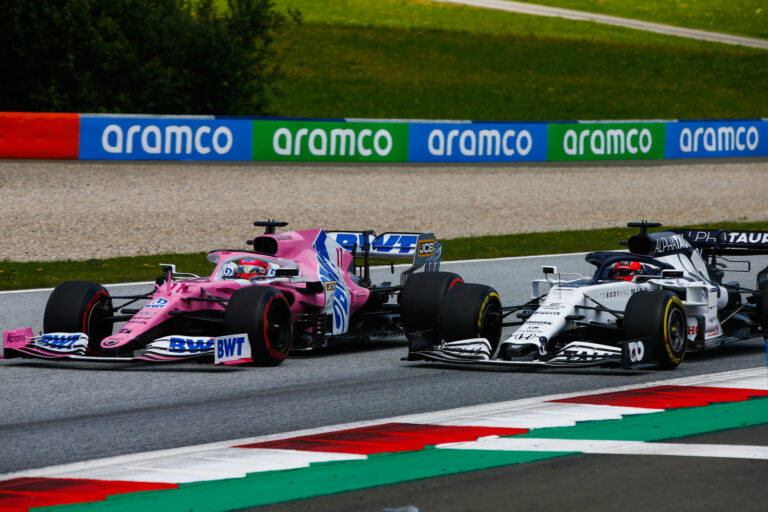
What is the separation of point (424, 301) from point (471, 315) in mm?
907

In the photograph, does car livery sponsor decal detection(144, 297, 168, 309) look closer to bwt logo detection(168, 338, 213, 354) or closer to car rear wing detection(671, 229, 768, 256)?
bwt logo detection(168, 338, 213, 354)

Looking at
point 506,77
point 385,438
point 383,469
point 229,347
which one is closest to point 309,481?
point 383,469

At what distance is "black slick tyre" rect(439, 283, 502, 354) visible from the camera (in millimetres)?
10742

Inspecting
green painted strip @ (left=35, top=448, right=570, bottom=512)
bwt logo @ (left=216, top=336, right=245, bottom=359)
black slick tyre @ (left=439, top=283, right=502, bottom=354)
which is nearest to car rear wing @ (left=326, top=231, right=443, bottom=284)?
black slick tyre @ (left=439, top=283, right=502, bottom=354)

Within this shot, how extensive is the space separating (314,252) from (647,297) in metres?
3.26

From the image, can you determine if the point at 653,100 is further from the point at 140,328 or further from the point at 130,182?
the point at 140,328

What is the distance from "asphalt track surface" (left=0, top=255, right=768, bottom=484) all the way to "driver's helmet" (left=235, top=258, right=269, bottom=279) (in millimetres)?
866

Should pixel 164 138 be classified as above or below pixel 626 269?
above

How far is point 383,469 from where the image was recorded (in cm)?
676

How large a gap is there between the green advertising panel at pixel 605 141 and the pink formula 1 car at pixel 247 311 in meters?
18.1

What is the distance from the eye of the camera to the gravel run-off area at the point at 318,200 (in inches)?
856

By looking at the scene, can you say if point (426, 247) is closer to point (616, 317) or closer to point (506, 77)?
point (616, 317)

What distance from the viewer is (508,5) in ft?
214

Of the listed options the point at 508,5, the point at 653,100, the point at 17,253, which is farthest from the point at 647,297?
the point at 508,5
